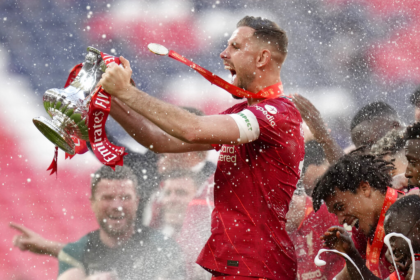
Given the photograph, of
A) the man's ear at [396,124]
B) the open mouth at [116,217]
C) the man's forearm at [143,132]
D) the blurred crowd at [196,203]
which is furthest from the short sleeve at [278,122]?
the open mouth at [116,217]

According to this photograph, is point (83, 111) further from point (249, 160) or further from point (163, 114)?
point (249, 160)

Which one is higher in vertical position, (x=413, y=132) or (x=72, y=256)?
(x=413, y=132)

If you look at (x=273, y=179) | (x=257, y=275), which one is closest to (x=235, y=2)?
(x=273, y=179)

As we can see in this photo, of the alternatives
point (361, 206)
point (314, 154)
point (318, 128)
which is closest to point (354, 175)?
point (361, 206)

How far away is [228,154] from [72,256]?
260cm

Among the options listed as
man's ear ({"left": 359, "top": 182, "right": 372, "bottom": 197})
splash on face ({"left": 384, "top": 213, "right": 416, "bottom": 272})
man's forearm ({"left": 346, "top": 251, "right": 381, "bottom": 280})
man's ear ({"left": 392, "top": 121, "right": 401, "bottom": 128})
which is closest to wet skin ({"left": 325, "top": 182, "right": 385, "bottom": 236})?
man's ear ({"left": 359, "top": 182, "right": 372, "bottom": 197})

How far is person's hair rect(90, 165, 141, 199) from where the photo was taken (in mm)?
5321

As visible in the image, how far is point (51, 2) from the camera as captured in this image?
6527 mm

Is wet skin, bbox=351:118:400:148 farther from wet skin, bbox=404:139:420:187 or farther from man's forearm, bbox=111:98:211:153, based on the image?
man's forearm, bbox=111:98:211:153

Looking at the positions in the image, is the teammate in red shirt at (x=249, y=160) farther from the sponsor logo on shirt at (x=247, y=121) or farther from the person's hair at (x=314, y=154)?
the person's hair at (x=314, y=154)

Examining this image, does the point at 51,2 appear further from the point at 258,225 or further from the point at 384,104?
the point at 258,225

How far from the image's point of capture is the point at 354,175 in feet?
12.7

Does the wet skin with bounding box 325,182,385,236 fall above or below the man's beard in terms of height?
below

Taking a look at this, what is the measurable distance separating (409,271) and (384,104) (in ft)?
8.95
